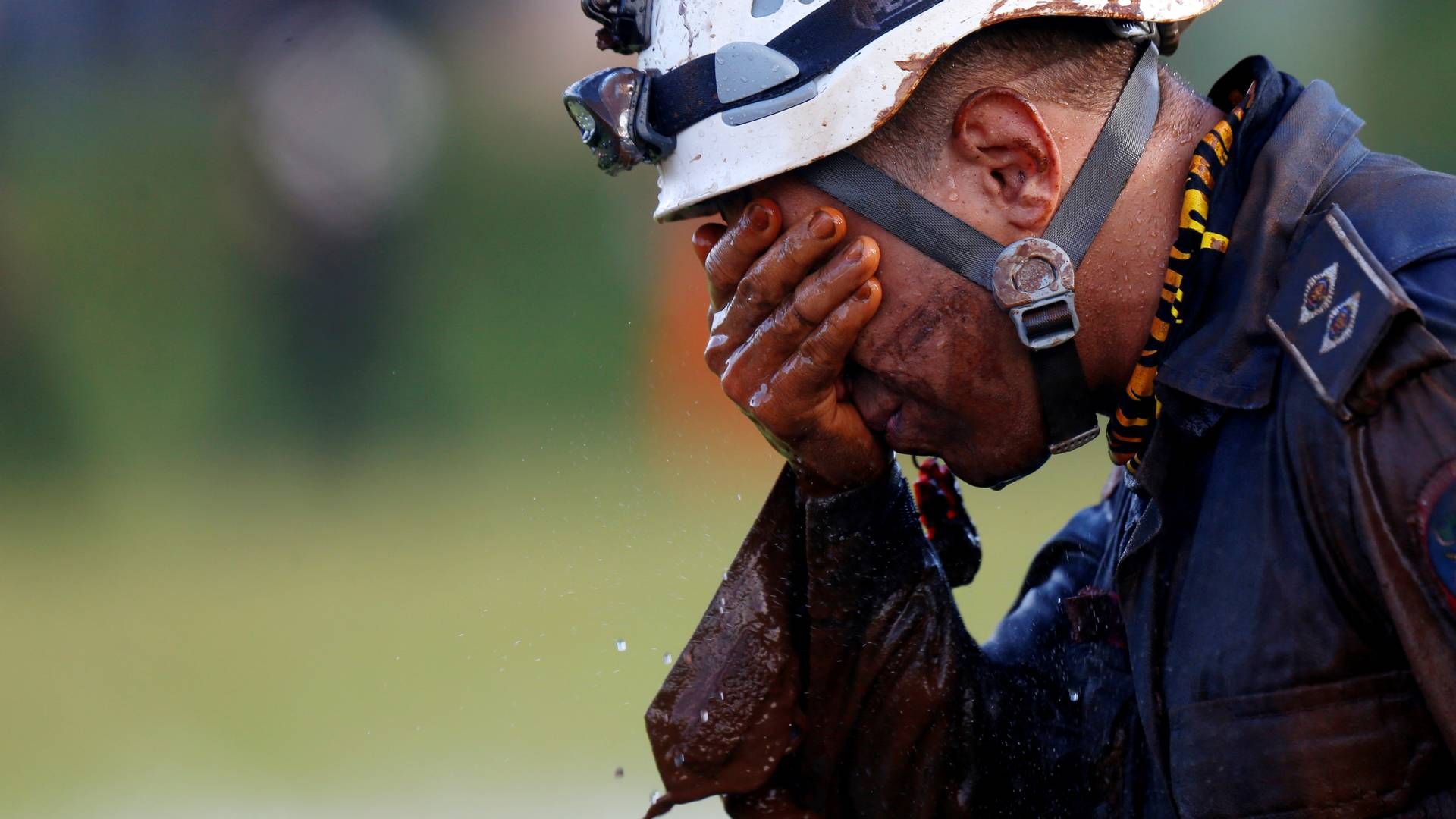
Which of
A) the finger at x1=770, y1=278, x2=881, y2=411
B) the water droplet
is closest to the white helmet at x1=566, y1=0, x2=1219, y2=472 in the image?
the finger at x1=770, y1=278, x2=881, y2=411

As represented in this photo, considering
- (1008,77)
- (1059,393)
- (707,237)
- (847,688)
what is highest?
(1008,77)

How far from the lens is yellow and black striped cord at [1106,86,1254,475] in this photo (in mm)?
1744

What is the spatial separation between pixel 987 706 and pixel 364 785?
2.58m

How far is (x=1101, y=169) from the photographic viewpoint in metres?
1.81

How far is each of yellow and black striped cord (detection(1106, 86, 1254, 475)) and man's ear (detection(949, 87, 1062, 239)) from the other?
176mm

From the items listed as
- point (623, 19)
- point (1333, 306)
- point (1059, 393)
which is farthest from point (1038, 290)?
point (623, 19)

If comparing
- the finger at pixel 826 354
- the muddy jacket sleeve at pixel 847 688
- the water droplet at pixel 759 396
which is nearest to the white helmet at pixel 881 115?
the finger at pixel 826 354

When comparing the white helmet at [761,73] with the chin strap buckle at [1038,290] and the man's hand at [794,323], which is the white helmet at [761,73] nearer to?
the man's hand at [794,323]

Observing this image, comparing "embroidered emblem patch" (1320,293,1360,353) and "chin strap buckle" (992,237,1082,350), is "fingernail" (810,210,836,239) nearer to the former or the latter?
"chin strap buckle" (992,237,1082,350)

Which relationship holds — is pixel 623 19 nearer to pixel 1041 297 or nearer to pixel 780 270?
pixel 780 270

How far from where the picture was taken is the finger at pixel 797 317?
185cm

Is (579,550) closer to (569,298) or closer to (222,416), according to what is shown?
(569,298)

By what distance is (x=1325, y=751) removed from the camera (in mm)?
1536

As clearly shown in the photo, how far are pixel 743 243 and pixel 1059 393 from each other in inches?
19.8
